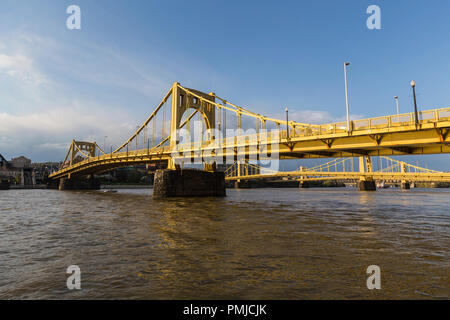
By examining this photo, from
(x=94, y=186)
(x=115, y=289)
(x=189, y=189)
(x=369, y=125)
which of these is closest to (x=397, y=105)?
(x=369, y=125)

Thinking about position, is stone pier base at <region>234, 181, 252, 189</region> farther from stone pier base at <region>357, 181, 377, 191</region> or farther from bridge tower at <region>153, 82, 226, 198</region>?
bridge tower at <region>153, 82, 226, 198</region>

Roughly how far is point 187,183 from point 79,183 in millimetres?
52528

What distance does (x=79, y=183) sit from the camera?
72938mm

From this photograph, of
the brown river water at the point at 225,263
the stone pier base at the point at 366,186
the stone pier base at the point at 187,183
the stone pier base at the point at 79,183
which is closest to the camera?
the brown river water at the point at 225,263

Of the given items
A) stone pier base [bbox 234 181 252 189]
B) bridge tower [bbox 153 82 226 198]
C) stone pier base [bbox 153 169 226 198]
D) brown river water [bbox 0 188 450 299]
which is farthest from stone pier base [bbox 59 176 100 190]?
brown river water [bbox 0 188 450 299]

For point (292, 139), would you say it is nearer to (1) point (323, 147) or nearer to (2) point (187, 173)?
(1) point (323, 147)

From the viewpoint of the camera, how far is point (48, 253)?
7387mm

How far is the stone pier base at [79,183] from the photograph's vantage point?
70625mm

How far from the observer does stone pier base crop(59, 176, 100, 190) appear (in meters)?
70.6

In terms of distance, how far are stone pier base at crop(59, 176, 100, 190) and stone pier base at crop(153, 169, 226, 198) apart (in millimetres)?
48978

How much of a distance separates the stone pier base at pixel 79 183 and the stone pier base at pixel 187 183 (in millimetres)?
48978

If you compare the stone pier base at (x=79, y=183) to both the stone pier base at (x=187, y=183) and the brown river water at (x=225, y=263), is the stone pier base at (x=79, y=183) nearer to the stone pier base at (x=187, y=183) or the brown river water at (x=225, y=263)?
the stone pier base at (x=187, y=183)

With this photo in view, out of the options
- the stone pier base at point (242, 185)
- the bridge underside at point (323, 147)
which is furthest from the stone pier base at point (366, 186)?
the bridge underside at point (323, 147)

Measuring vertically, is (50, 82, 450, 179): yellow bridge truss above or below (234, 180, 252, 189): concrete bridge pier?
above
